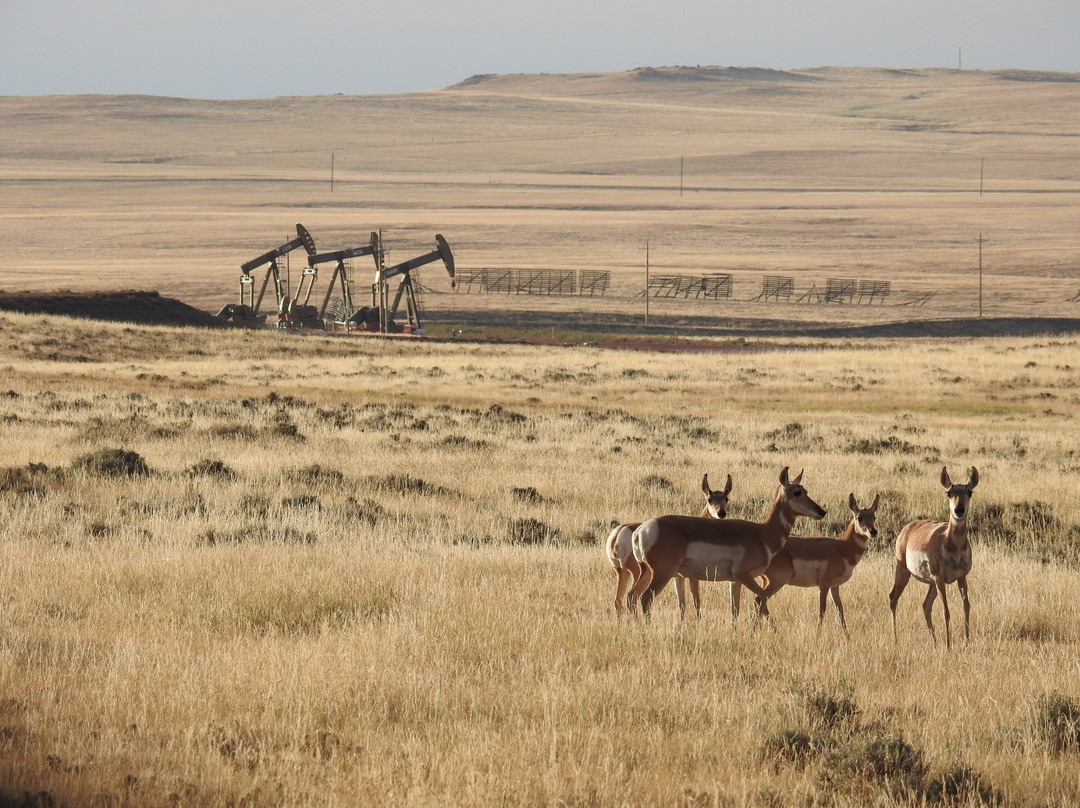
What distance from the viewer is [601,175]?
186000 millimetres

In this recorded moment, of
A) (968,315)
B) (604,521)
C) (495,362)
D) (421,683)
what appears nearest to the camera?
(421,683)

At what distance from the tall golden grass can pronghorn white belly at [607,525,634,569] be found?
15.1 inches

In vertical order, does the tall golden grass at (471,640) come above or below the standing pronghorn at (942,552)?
below

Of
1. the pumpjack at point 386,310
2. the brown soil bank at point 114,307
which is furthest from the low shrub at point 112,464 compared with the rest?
the pumpjack at point 386,310

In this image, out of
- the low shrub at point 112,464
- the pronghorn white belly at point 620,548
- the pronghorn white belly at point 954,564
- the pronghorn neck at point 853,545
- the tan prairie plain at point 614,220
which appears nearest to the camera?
the pronghorn white belly at point 954,564

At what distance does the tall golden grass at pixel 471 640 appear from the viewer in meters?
5.48

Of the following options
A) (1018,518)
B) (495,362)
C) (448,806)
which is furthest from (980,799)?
(495,362)

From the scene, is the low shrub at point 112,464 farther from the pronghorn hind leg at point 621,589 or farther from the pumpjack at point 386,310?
the pumpjack at point 386,310

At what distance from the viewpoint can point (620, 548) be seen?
29.2 feet

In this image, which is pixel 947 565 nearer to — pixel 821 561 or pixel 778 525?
pixel 821 561

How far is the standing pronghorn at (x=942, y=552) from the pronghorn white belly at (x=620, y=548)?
68.2 inches

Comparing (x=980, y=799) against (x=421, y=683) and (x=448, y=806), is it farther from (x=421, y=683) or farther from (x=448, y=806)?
(x=421, y=683)

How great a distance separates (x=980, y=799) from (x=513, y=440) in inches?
676

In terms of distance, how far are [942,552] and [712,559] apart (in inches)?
57.6
